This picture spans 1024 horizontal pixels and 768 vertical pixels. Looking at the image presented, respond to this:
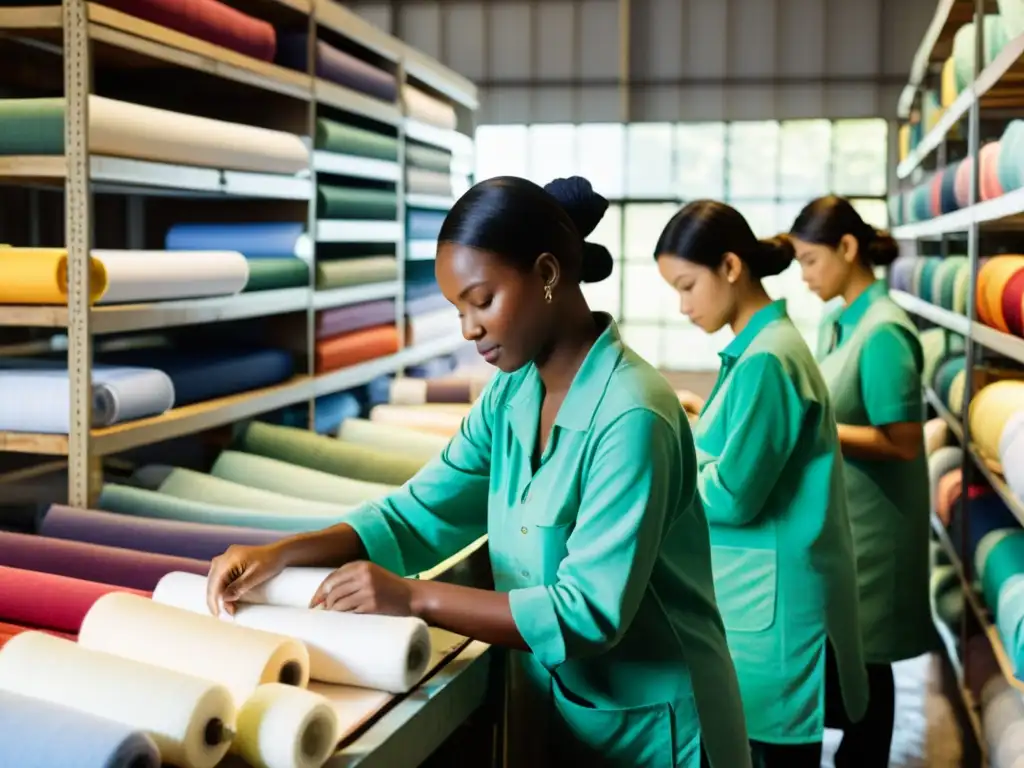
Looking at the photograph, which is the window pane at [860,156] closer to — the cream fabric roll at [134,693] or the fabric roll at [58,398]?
the fabric roll at [58,398]

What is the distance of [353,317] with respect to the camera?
4539 mm

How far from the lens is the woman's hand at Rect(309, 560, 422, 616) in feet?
5.88

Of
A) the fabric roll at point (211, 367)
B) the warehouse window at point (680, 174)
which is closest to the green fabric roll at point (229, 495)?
the fabric roll at point (211, 367)

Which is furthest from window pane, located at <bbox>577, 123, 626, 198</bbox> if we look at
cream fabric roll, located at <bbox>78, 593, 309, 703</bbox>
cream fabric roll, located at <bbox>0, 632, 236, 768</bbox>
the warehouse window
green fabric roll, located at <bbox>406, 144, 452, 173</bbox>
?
cream fabric roll, located at <bbox>0, 632, 236, 768</bbox>

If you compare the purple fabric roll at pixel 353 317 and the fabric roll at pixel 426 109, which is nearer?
the purple fabric roll at pixel 353 317

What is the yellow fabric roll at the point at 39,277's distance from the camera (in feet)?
9.28

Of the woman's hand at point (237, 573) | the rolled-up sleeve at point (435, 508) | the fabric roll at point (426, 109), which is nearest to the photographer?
the woman's hand at point (237, 573)

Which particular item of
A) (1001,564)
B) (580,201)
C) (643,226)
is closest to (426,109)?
(1001,564)

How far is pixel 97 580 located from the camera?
2.54 metres

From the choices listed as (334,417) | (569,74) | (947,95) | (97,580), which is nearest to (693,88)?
(569,74)

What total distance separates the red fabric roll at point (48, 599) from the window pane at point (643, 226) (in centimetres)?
965

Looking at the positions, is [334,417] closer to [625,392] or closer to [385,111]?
[385,111]

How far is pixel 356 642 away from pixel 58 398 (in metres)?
1.40

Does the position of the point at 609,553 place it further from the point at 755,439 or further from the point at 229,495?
the point at 229,495
